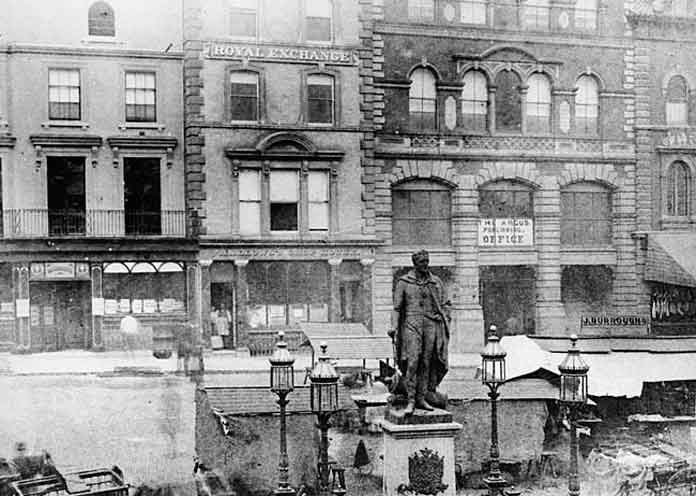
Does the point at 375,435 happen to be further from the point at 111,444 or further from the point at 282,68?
the point at 282,68

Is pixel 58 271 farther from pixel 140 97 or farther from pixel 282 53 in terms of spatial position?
pixel 282 53

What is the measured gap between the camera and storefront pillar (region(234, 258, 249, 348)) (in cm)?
2750

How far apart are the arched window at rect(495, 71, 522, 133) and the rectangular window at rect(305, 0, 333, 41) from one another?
603 centimetres

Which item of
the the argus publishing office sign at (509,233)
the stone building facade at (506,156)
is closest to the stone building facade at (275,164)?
the stone building facade at (506,156)

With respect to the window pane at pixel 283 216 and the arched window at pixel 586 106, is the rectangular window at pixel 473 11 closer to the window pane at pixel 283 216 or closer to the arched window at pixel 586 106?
the arched window at pixel 586 106

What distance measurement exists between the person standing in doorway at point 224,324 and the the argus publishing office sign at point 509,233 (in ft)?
29.2

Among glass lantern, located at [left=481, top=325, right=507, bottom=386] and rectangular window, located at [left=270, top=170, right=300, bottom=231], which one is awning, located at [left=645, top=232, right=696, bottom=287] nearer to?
rectangular window, located at [left=270, top=170, right=300, bottom=231]

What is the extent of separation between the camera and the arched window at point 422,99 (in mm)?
29469

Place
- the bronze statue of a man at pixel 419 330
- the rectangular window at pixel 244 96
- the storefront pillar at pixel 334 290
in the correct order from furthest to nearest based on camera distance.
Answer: the storefront pillar at pixel 334 290 → the rectangular window at pixel 244 96 → the bronze statue of a man at pixel 419 330

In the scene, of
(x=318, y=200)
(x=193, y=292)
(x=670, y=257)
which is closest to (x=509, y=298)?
(x=670, y=257)

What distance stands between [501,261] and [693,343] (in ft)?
39.7

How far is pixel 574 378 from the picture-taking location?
470 inches

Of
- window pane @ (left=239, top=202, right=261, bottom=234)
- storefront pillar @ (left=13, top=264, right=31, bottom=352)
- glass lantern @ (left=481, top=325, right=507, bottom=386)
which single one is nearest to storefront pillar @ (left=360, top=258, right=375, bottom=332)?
window pane @ (left=239, top=202, right=261, bottom=234)

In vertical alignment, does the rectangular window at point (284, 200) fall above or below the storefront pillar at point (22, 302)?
above
